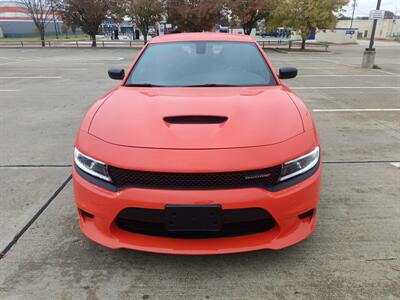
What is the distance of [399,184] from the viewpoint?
12.5 ft

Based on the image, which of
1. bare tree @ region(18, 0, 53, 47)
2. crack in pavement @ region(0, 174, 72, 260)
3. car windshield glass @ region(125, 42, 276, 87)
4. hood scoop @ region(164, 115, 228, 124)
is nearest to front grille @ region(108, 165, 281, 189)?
hood scoop @ region(164, 115, 228, 124)

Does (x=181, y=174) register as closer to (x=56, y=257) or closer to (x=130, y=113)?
(x=130, y=113)

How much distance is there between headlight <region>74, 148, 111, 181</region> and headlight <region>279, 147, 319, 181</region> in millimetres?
1107

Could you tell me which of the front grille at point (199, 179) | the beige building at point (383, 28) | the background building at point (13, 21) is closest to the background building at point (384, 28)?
the beige building at point (383, 28)

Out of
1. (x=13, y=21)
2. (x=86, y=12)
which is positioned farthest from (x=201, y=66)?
(x=13, y=21)

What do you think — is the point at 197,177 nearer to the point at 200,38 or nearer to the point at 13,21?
the point at 200,38

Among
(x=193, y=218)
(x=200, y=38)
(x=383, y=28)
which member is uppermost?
(x=383, y=28)

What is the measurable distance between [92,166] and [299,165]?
4.40 ft

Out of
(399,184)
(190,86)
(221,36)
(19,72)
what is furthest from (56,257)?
(19,72)

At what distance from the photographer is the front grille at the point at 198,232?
84.0 inches

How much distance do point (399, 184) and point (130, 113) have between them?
2.99 meters

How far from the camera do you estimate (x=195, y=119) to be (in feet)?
8.06

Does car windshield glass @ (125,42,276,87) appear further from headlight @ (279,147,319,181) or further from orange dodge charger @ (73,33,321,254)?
headlight @ (279,147,319,181)

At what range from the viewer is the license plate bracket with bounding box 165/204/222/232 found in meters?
2.08
